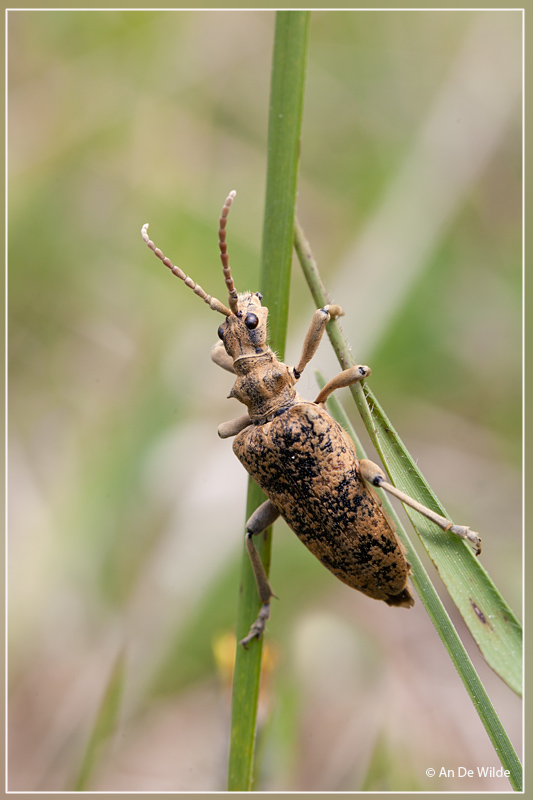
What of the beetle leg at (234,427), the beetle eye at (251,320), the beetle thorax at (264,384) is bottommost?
the beetle leg at (234,427)

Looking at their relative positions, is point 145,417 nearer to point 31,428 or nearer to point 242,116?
point 31,428

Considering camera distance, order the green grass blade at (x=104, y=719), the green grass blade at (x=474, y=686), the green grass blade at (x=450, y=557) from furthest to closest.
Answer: the green grass blade at (x=104, y=719) < the green grass blade at (x=474, y=686) < the green grass blade at (x=450, y=557)

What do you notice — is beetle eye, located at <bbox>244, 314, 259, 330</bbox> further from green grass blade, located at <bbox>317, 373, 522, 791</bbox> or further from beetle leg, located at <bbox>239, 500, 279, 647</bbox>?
green grass blade, located at <bbox>317, 373, 522, 791</bbox>

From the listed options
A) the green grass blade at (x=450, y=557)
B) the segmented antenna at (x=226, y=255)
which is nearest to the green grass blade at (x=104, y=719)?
the green grass blade at (x=450, y=557)

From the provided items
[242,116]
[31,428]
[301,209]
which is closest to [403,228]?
[301,209]

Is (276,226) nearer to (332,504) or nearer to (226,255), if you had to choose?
(226,255)

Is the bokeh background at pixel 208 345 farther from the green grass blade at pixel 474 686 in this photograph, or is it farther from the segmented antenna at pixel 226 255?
the green grass blade at pixel 474 686

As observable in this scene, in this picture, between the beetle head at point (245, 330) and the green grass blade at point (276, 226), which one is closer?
the green grass blade at point (276, 226)
